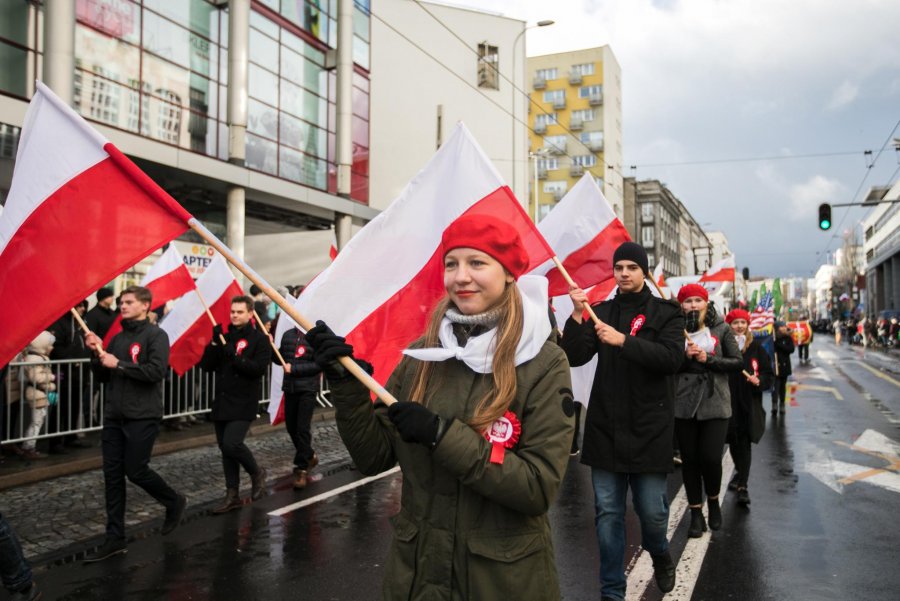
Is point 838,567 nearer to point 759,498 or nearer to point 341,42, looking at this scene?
point 759,498

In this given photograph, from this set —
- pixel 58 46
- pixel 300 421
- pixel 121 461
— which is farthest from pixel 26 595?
pixel 58 46

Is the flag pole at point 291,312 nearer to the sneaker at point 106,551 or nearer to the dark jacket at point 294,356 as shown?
the sneaker at point 106,551

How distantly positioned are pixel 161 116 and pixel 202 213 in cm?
599

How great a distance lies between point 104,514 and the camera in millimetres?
6391

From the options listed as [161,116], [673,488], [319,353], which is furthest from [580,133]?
[319,353]

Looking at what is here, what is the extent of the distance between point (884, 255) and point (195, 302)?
270 ft

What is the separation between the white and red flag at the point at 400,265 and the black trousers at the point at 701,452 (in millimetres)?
2740

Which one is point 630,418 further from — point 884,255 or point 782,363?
point 884,255

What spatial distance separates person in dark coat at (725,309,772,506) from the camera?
669cm

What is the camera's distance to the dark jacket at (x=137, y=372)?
5.34 meters

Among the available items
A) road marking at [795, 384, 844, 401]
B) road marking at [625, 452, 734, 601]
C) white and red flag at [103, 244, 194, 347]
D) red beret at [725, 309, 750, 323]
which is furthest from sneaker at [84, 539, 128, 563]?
road marking at [795, 384, 844, 401]

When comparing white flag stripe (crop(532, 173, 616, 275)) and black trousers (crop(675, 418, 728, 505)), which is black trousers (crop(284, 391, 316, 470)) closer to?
white flag stripe (crop(532, 173, 616, 275))

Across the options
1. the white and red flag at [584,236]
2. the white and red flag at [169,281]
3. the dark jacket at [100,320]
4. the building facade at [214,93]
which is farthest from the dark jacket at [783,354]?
the building facade at [214,93]

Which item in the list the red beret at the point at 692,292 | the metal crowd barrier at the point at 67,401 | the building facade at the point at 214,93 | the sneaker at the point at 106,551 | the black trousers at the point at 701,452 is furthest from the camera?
the building facade at the point at 214,93
